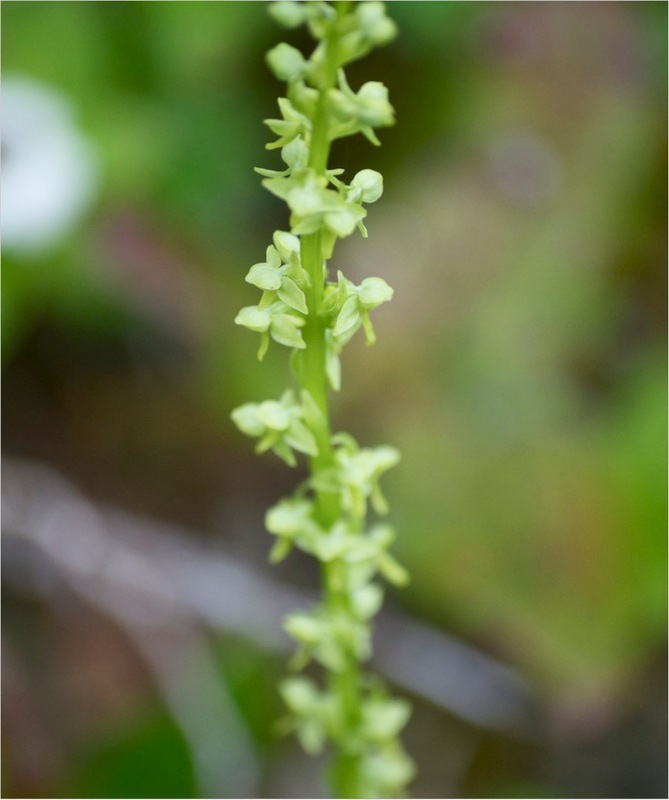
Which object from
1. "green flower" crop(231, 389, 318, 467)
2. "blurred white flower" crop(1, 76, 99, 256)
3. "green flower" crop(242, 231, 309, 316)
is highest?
"blurred white flower" crop(1, 76, 99, 256)

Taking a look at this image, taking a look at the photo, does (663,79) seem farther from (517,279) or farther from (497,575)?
(497,575)

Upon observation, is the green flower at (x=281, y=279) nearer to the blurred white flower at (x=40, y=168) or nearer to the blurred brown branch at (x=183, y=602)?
the blurred brown branch at (x=183, y=602)

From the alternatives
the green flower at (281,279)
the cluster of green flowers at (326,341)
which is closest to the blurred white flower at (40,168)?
the cluster of green flowers at (326,341)

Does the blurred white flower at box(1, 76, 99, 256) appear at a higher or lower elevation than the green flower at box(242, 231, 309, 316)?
higher

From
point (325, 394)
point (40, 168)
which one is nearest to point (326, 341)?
point (325, 394)

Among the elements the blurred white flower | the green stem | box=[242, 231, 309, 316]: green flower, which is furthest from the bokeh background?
box=[242, 231, 309, 316]: green flower

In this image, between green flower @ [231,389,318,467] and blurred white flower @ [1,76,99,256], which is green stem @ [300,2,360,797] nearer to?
green flower @ [231,389,318,467]
